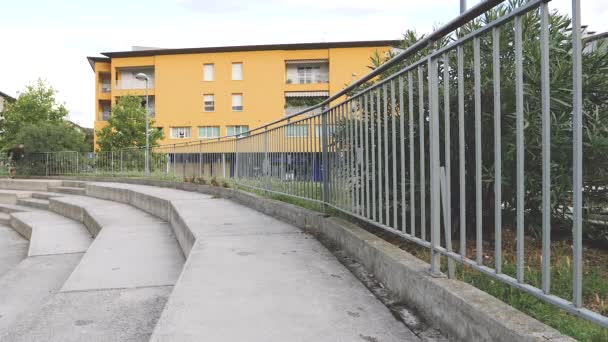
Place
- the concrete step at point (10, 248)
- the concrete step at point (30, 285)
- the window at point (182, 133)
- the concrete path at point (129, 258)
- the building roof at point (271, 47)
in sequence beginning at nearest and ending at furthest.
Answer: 1. the concrete step at point (30, 285)
2. the concrete path at point (129, 258)
3. the concrete step at point (10, 248)
4. the building roof at point (271, 47)
5. the window at point (182, 133)

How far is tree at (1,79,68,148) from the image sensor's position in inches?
1511

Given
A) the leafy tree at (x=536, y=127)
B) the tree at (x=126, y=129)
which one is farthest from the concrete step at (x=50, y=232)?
the tree at (x=126, y=129)

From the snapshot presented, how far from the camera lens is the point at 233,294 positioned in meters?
3.15

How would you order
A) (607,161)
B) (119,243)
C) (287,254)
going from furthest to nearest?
1. (119,243)
2. (287,254)
3. (607,161)

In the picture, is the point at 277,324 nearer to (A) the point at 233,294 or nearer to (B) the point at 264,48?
(A) the point at 233,294

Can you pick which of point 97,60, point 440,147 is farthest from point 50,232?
point 97,60

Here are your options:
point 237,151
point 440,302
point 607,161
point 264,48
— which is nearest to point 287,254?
point 440,302

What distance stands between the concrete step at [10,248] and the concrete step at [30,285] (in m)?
1.02

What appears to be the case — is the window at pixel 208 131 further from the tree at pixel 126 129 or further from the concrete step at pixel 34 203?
the concrete step at pixel 34 203

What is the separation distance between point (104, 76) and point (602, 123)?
49991 millimetres

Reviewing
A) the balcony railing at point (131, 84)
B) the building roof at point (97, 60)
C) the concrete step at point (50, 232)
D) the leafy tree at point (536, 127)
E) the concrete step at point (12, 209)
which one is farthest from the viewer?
the building roof at point (97, 60)

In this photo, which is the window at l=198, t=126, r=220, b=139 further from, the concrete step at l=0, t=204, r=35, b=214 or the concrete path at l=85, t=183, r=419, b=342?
the concrete path at l=85, t=183, r=419, b=342

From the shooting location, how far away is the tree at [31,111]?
38.4m

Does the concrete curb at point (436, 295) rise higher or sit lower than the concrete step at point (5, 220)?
higher
